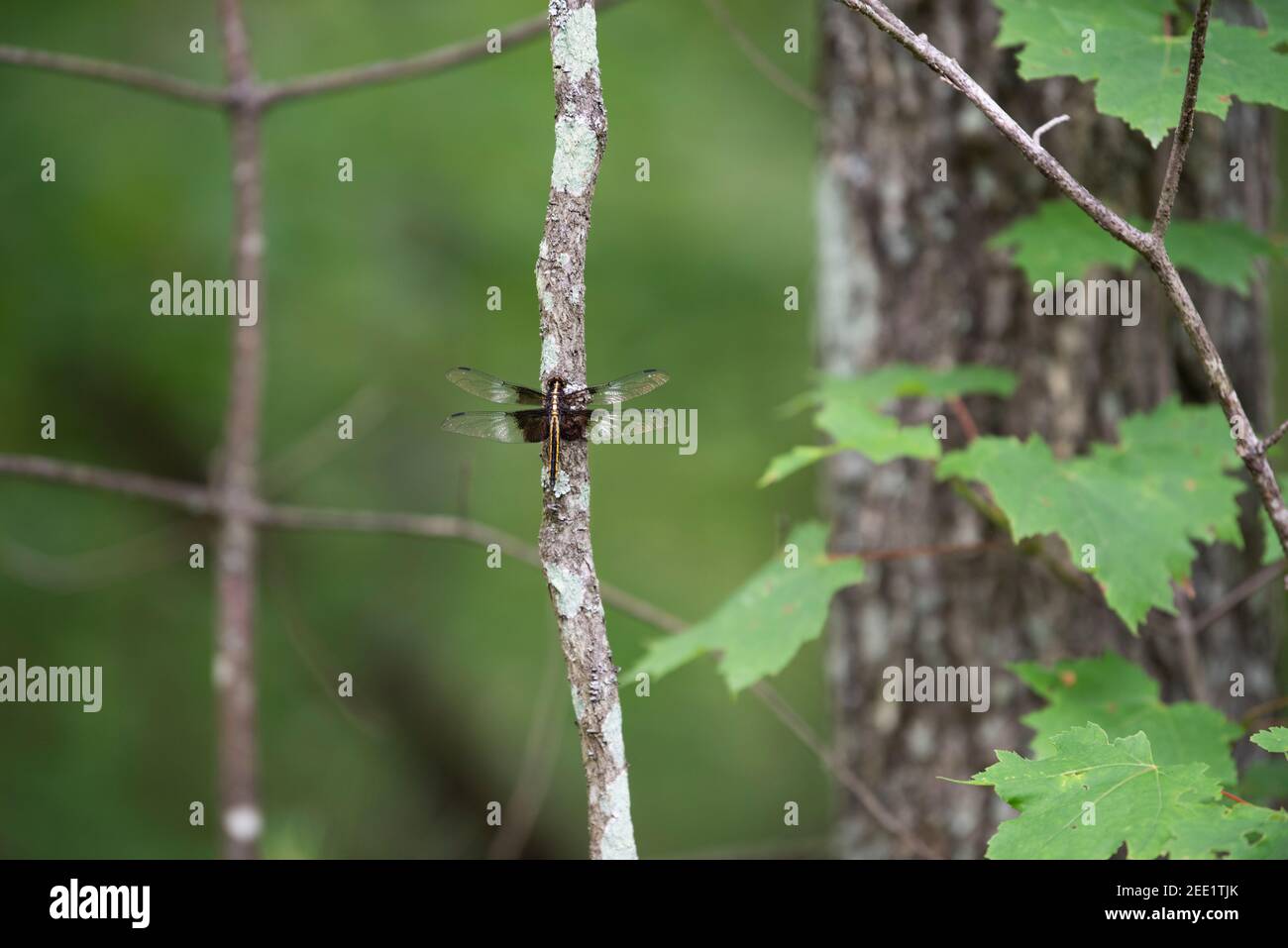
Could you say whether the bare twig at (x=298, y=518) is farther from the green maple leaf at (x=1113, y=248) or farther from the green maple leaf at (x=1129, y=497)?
the green maple leaf at (x=1113, y=248)

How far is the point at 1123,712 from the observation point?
2236 mm

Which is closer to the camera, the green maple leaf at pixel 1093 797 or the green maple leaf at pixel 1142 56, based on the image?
the green maple leaf at pixel 1093 797

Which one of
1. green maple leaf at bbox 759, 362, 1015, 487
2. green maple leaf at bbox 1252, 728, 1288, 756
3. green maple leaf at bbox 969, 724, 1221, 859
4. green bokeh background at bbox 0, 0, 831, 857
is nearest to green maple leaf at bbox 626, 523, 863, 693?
green maple leaf at bbox 759, 362, 1015, 487

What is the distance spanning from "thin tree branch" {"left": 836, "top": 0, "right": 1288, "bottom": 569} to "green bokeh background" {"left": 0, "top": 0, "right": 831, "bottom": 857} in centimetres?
383

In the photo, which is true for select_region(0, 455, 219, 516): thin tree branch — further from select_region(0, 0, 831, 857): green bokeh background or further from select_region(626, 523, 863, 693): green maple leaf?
select_region(0, 0, 831, 857): green bokeh background

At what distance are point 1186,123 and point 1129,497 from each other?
34.8 inches

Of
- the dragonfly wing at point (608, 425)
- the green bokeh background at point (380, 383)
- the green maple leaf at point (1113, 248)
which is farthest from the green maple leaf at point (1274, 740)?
the green bokeh background at point (380, 383)

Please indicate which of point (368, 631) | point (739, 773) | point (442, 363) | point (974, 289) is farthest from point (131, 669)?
point (974, 289)

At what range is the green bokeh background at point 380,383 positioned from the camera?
4.96 meters

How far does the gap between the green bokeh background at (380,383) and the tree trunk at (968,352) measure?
2258mm

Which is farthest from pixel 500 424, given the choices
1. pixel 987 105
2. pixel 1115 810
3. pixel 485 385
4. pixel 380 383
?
pixel 380 383

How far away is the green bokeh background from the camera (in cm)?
496

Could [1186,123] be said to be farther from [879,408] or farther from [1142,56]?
[879,408]

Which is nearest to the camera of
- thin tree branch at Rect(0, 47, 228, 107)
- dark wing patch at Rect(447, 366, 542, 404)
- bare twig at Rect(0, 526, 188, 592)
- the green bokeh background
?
dark wing patch at Rect(447, 366, 542, 404)
